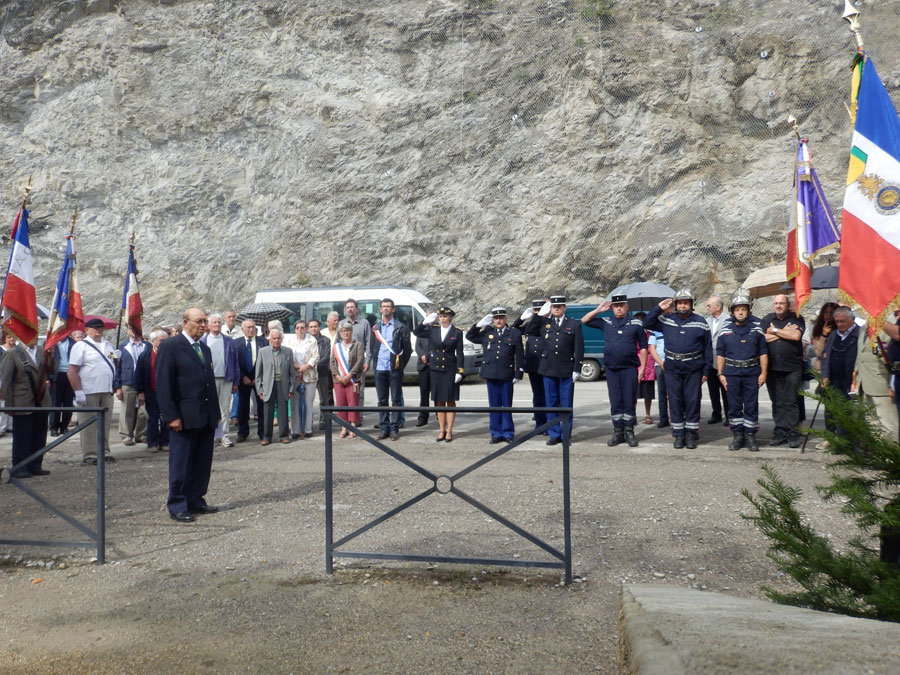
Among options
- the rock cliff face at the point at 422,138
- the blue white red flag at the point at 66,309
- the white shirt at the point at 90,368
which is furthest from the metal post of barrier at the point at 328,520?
the rock cliff face at the point at 422,138

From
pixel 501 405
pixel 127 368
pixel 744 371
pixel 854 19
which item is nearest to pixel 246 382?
pixel 127 368

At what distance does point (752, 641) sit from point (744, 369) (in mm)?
7914

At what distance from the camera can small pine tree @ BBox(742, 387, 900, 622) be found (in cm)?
269

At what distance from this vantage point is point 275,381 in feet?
35.6

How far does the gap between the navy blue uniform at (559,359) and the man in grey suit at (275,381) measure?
3.78m

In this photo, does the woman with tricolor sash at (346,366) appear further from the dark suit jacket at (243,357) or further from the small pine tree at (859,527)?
the small pine tree at (859,527)

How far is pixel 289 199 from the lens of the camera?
28.9 m

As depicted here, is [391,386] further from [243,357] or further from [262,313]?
[262,313]

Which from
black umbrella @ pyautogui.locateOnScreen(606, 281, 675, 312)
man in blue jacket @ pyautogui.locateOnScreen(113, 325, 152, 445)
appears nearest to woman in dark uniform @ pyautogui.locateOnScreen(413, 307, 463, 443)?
man in blue jacket @ pyautogui.locateOnScreen(113, 325, 152, 445)

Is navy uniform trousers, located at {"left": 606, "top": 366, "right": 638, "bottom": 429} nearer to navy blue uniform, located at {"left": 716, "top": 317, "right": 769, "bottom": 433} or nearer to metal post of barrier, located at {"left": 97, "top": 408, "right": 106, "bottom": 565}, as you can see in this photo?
navy blue uniform, located at {"left": 716, "top": 317, "right": 769, "bottom": 433}

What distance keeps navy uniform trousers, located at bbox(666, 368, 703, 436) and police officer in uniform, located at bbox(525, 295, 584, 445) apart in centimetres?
128

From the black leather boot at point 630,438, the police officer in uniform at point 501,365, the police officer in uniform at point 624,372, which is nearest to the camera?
the black leather boot at point 630,438

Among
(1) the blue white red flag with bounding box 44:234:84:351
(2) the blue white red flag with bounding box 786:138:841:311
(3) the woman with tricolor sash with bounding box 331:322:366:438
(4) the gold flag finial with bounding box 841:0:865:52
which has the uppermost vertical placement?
(4) the gold flag finial with bounding box 841:0:865:52

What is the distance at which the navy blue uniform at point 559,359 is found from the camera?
989cm
